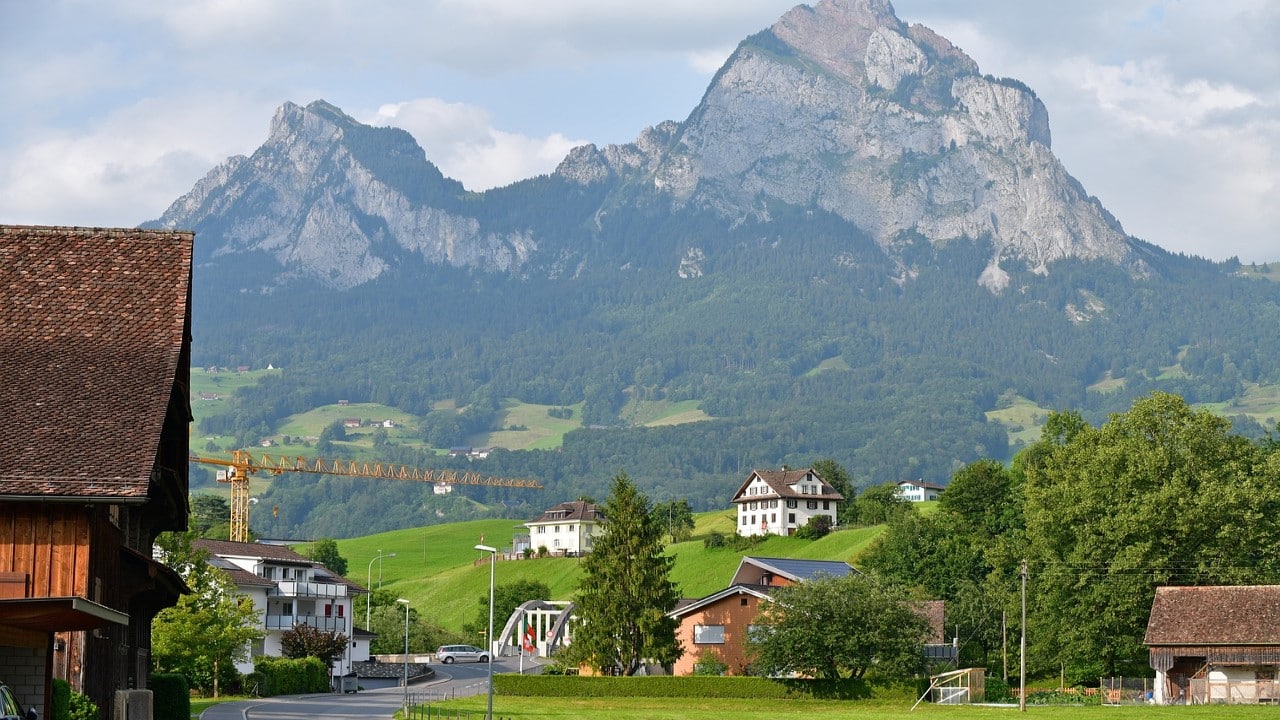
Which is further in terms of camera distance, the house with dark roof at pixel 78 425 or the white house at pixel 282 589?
the white house at pixel 282 589

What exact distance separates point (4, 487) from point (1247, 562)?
3036 inches

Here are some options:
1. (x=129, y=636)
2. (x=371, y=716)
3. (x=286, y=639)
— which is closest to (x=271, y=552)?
(x=286, y=639)

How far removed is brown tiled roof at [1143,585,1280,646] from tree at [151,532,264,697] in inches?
1856

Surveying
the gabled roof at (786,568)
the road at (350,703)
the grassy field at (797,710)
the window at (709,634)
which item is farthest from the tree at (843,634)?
the gabled roof at (786,568)

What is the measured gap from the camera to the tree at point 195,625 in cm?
7375

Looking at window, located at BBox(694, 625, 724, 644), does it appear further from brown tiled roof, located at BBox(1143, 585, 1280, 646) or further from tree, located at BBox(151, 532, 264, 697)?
tree, located at BBox(151, 532, 264, 697)

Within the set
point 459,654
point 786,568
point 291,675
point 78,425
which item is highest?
point 78,425

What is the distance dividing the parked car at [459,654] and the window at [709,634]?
4196 centimetres

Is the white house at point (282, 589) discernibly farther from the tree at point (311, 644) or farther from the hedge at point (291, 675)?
the hedge at point (291, 675)

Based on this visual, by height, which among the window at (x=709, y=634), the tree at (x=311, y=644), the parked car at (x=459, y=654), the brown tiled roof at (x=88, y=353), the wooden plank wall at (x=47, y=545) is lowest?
the parked car at (x=459, y=654)

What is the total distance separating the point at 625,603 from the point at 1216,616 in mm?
31797

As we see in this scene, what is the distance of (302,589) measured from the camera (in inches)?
4815

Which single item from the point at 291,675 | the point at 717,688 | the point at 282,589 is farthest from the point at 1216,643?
the point at 282,589

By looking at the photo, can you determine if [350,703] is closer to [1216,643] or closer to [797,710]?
[797,710]
